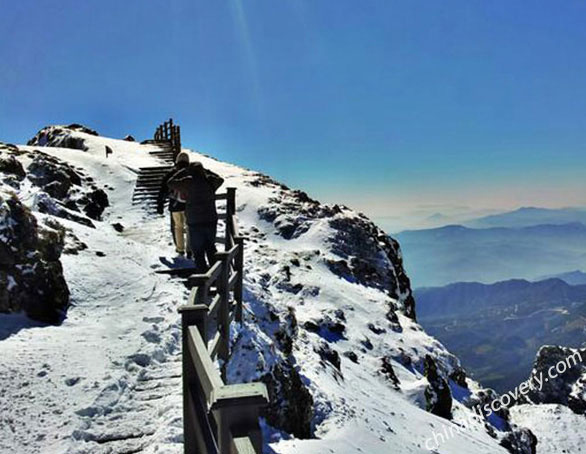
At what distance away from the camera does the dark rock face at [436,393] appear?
70.8 feet

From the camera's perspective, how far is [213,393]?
278 centimetres

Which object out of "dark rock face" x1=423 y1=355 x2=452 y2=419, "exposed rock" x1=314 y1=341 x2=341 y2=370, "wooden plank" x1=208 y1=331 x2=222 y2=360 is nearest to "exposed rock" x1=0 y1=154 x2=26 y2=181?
"exposed rock" x1=314 y1=341 x2=341 y2=370

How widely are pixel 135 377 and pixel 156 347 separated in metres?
0.90

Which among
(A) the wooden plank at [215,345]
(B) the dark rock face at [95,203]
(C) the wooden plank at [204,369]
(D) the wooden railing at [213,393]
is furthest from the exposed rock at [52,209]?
(C) the wooden plank at [204,369]

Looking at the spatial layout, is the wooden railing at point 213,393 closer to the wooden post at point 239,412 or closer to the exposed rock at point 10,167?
the wooden post at point 239,412

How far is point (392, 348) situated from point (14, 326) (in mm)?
20650

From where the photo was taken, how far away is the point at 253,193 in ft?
128

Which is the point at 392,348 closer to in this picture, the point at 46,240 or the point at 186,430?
the point at 46,240

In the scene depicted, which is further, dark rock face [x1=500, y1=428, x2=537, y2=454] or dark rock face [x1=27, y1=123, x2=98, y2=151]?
dark rock face [x1=27, y1=123, x2=98, y2=151]

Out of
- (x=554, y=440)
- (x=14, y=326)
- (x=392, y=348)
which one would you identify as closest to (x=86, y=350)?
(x=14, y=326)

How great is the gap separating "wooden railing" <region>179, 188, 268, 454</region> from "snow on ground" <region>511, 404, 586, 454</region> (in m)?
47.1

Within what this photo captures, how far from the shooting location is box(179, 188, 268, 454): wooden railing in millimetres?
2648

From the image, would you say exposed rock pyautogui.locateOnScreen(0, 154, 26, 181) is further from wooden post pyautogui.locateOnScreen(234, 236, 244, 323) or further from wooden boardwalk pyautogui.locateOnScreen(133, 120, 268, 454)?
wooden boardwalk pyautogui.locateOnScreen(133, 120, 268, 454)

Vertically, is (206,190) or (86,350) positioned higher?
(206,190)
